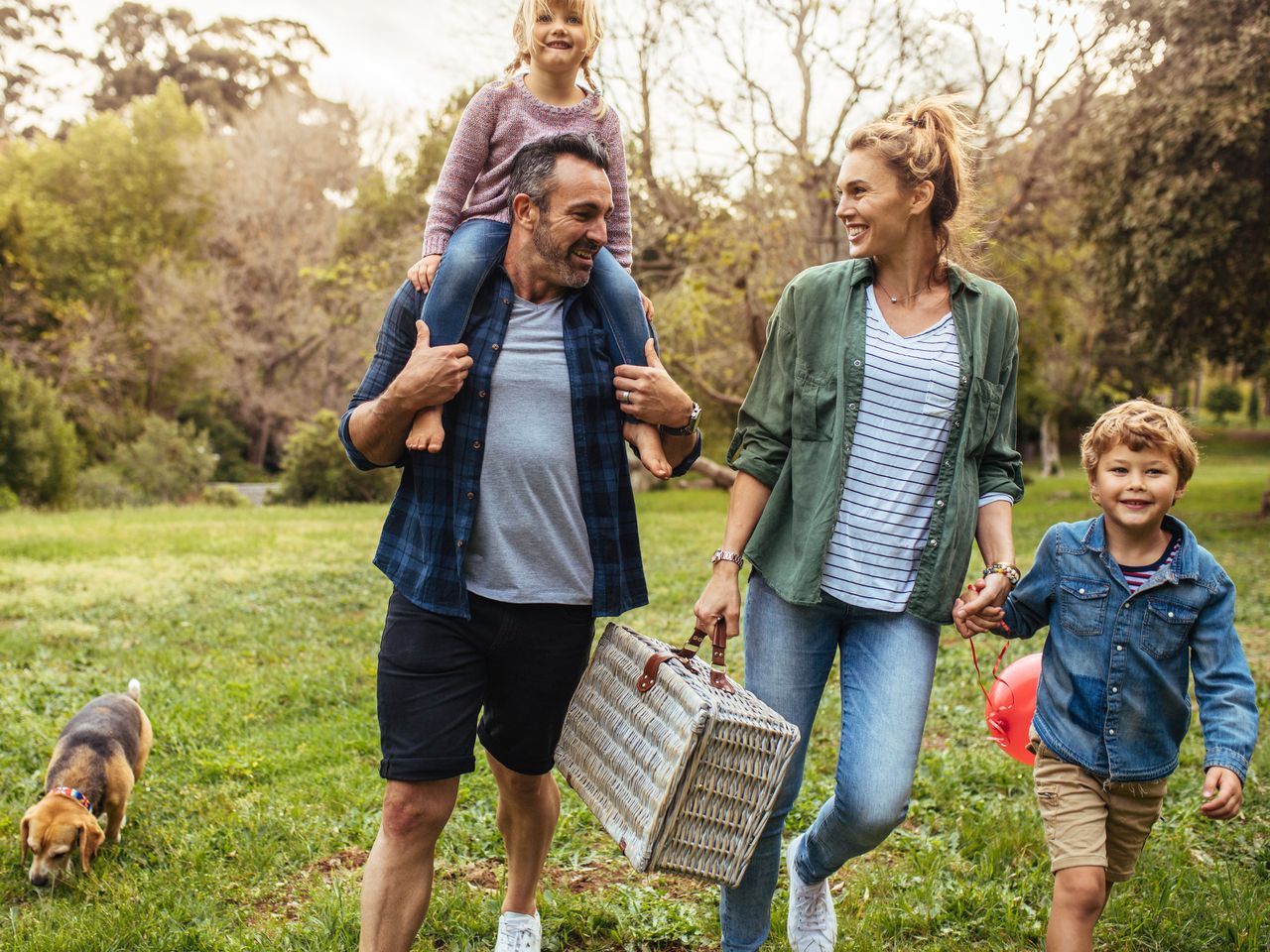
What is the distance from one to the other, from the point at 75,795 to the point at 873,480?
9.82 feet

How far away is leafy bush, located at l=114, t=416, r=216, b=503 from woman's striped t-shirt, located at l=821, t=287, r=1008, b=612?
20.5 metres

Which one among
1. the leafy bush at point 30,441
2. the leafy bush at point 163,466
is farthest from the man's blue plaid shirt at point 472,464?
the leafy bush at point 163,466

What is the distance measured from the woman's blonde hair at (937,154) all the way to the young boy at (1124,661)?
2.18ft

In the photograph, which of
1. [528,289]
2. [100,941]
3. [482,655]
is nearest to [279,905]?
[100,941]

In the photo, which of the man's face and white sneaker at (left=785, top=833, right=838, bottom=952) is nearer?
the man's face

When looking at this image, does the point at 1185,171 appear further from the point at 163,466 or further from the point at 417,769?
the point at 163,466

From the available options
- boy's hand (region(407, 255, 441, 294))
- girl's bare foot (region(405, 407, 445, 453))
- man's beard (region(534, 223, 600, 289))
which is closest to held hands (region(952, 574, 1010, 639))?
man's beard (region(534, 223, 600, 289))

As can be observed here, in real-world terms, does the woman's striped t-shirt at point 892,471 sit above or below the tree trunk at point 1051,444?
below

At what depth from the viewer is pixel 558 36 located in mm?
3143

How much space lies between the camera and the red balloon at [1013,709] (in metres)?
3.29

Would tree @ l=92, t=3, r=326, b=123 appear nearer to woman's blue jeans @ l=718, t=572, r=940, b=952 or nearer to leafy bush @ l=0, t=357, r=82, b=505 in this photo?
leafy bush @ l=0, t=357, r=82, b=505

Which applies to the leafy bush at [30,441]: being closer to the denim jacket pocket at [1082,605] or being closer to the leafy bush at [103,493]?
the leafy bush at [103,493]

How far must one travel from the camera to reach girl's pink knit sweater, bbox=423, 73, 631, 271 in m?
3.15

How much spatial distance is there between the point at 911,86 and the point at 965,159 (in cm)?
883
